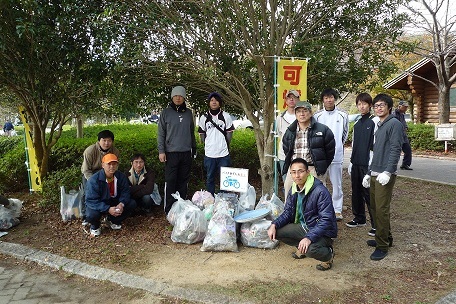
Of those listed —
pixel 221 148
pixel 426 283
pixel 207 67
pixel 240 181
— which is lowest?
pixel 426 283

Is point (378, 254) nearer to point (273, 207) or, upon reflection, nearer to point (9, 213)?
point (273, 207)

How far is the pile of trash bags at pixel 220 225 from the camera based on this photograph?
4.21 meters

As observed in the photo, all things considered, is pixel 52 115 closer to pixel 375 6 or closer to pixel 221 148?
pixel 221 148

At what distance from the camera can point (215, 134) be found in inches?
210

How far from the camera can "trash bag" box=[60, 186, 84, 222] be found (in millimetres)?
Answer: 5250

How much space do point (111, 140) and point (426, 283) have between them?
425 cm

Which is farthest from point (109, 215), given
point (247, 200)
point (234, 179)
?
point (247, 200)

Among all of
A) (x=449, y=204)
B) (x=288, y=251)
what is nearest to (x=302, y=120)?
(x=288, y=251)

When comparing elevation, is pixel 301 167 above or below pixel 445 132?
below

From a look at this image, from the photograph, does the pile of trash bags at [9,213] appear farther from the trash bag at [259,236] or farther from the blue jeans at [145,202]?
the trash bag at [259,236]

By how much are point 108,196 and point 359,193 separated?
11.4 ft

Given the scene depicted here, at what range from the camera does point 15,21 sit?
5.02 metres

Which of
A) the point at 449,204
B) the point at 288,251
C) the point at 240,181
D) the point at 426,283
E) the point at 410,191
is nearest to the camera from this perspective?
the point at 426,283

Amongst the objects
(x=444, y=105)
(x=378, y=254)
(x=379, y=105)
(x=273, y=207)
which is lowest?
(x=378, y=254)
